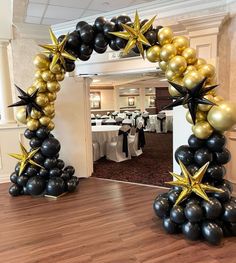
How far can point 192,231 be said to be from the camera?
2.49m

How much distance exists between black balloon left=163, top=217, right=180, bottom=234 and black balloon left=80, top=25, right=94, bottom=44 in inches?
102

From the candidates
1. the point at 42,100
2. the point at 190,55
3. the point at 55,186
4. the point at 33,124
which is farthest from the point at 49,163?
→ the point at 190,55

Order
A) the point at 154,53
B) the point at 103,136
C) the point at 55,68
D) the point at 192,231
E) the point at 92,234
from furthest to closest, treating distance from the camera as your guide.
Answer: the point at 103,136, the point at 55,68, the point at 154,53, the point at 92,234, the point at 192,231

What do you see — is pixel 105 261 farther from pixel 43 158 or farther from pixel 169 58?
pixel 169 58

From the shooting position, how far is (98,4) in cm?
382

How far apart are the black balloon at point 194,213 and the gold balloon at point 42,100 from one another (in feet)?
8.33

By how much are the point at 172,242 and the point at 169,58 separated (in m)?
2.07

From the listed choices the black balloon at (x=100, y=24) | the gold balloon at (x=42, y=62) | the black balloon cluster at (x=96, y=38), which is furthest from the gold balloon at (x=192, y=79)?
the gold balloon at (x=42, y=62)

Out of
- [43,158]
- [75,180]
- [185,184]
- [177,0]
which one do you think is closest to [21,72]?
[43,158]

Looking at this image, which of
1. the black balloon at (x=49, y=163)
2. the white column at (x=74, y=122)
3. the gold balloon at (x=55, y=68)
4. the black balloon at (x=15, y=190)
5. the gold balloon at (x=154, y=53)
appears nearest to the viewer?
the gold balloon at (x=154, y=53)

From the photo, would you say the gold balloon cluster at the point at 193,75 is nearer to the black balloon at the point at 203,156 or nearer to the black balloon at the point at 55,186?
the black balloon at the point at 203,156

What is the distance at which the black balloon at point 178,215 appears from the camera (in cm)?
258

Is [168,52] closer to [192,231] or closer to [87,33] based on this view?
[87,33]

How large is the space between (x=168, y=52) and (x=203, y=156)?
1.28m
